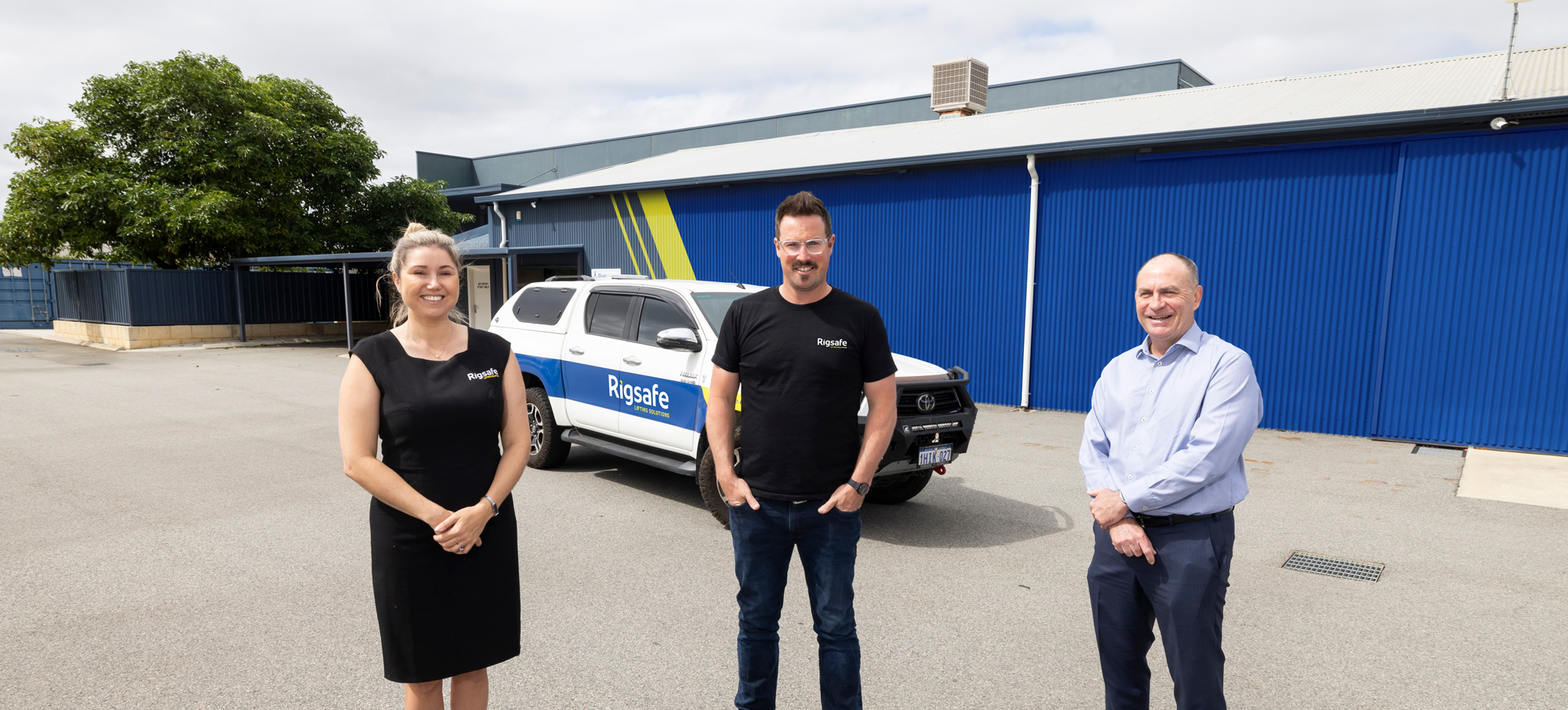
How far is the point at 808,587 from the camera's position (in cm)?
292

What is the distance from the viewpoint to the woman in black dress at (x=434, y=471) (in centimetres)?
239

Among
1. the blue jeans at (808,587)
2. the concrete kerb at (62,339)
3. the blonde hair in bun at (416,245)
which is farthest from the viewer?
the concrete kerb at (62,339)

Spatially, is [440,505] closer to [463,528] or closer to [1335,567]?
[463,528]

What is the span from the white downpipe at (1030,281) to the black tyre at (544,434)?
22.6 ft

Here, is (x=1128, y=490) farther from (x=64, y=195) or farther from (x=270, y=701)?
(x=64, y=195)

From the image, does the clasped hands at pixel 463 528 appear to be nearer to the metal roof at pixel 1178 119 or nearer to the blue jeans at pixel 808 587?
the blue jeans at pixel 808 587

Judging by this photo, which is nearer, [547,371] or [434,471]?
[434,471]

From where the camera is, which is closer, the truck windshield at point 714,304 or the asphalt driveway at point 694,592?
the asphalt driveway at point 694,592

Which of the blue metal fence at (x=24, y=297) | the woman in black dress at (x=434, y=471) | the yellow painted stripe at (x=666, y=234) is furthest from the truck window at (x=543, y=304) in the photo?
the blue metal fence at (x=24, y=297)

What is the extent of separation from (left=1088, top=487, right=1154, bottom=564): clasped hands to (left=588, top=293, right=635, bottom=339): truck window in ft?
16.4

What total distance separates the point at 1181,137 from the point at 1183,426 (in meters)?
9.08

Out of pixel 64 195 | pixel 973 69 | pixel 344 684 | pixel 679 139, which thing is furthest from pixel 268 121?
pixel 344 684

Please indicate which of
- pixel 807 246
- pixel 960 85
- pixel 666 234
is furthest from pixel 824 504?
pixel 960 85

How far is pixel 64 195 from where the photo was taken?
69.8 feet
